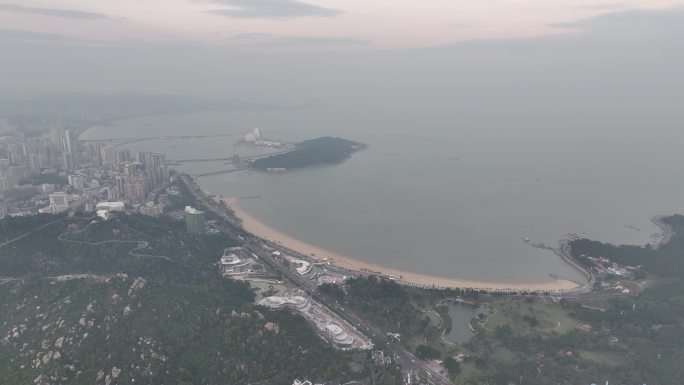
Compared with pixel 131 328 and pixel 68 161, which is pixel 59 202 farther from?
pixel 131 328

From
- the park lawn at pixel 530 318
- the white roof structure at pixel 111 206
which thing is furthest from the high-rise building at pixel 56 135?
the park lawn at pixel 530 318

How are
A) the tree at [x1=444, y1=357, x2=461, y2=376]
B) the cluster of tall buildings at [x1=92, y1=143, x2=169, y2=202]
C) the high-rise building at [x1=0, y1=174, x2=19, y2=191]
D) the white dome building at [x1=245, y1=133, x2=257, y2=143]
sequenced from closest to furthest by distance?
the tree at [x1=444, y1=357, x2=461, y2=376] < the cluster of tall buildings at [x1=92, y1=143, x2=169, y2=202] < the high-rise building at [x1=0, y1=174, x2=19, y2=191] < the white dome building at [x1=245, y1=133, x2=257, y2=143]

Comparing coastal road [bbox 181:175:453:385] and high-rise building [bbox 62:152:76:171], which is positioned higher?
high-rise building [bbox 62:152:76:171]

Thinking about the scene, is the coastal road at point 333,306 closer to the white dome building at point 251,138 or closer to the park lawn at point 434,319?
the park lawn at point 434,319

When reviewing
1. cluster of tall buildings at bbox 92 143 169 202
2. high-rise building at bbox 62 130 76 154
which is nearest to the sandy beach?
cluster of tall buildings at bbox 92 143 169 202

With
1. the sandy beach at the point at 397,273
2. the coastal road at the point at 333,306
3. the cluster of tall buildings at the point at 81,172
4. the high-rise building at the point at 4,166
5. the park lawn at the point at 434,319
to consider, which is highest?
the high-rise building at the point at 4,166

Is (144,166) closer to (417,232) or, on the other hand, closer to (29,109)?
(417,232)

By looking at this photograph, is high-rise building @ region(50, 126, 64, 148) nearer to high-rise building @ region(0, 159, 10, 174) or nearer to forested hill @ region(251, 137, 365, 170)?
high-rise building @ region(0, 159, 10, 174)

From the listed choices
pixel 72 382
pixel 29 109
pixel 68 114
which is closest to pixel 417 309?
pixel 72 382
